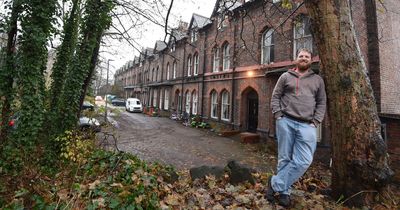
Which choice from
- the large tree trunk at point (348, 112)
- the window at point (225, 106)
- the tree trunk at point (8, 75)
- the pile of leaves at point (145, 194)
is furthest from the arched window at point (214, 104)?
the large tree trunk at point (348, 112)

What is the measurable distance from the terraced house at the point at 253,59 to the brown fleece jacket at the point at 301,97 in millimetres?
3021

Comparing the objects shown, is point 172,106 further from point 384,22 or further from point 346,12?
point 346,12

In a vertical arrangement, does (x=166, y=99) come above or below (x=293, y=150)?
above

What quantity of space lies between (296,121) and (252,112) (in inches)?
482

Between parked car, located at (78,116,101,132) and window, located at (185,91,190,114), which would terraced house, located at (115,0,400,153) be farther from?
parked car, located at (78,116,101,132)

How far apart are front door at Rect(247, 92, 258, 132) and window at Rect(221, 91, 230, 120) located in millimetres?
2001

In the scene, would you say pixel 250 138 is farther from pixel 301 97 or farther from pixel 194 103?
pixel 301 97

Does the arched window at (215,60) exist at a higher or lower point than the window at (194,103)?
higher

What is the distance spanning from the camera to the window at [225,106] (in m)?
17.2

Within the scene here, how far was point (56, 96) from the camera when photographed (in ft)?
23.7

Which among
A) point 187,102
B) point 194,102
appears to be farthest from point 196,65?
point 187,102

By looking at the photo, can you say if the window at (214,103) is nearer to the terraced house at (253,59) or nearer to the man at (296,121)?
the terraced house at (253,59)

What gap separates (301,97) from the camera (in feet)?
10.4

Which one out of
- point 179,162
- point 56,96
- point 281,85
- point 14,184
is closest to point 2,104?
point 56,96
